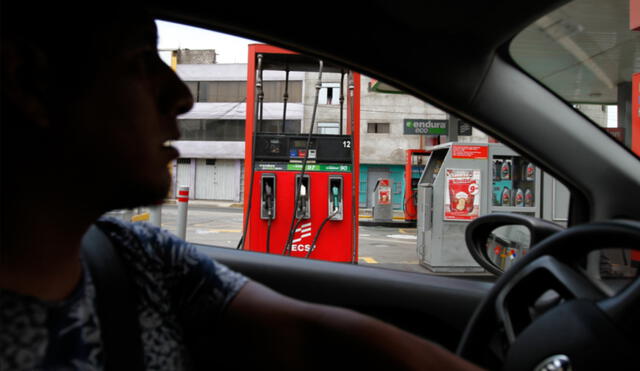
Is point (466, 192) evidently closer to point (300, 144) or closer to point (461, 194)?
point (461, 194)

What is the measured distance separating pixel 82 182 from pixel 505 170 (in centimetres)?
630

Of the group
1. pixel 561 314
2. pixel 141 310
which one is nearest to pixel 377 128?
pixel 561 314

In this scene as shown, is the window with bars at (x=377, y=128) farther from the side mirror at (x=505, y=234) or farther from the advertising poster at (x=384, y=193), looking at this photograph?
the side mirror at (x=505, y=234)

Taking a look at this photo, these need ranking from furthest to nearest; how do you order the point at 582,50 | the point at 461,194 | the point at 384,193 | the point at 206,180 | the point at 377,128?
the point at 206,180 < the point at 377,128 < the point at 384,193 < the point at 461,194 < the point at 582,50

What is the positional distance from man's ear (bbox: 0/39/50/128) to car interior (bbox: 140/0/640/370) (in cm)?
80

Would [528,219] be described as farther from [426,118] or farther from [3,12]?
[426,118]

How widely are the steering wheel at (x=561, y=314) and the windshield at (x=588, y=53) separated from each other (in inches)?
21.9

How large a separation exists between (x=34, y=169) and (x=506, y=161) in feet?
20.8

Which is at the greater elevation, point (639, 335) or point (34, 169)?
point (34, 169)

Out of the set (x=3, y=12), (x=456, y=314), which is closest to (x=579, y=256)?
(x=456, y=314)

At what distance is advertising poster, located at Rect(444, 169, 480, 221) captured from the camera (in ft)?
20.3

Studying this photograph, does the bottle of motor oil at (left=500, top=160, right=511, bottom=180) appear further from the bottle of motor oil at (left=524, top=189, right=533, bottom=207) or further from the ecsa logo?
the ecsa logo

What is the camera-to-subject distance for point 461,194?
6223 mm

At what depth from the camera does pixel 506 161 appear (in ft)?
20.4
